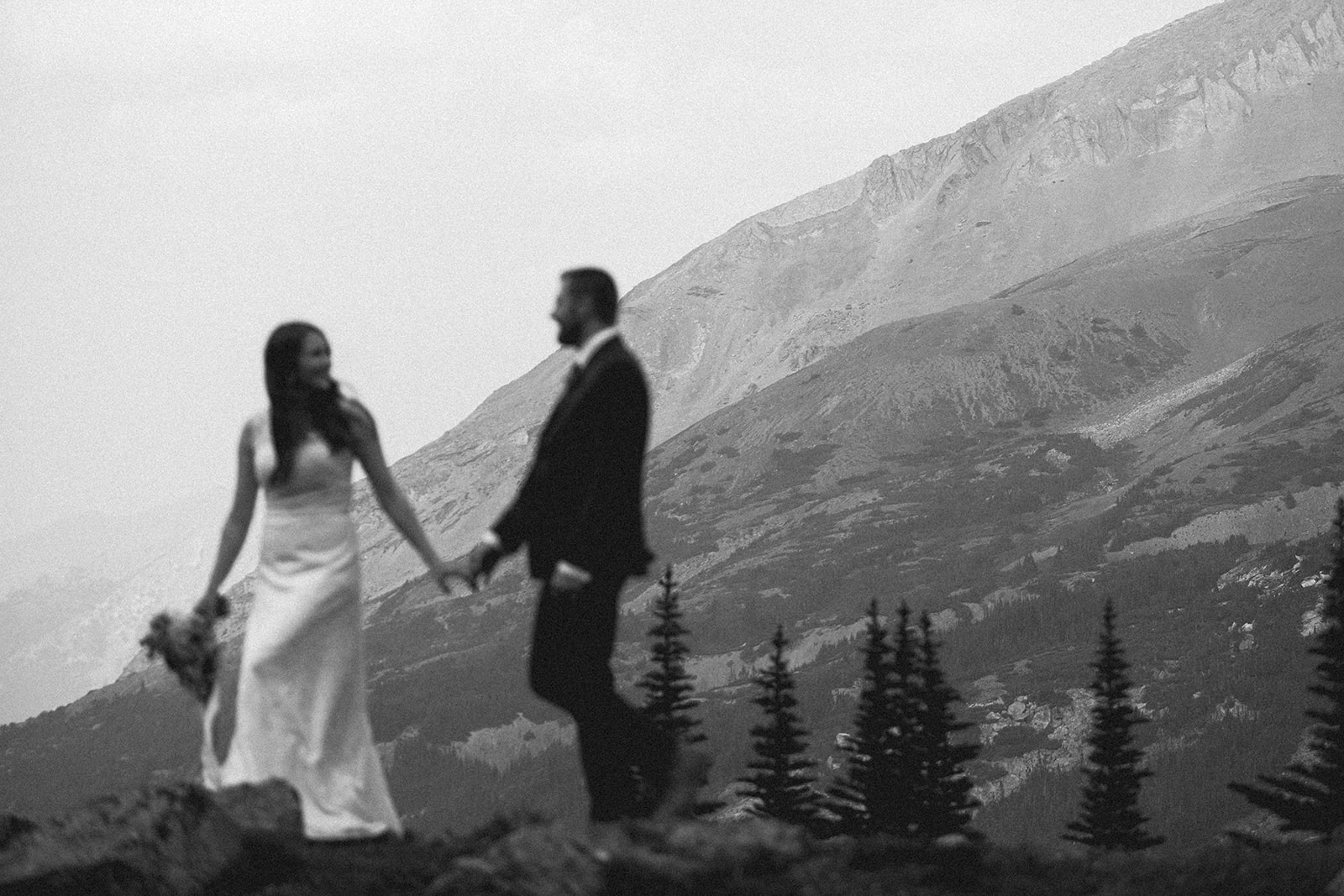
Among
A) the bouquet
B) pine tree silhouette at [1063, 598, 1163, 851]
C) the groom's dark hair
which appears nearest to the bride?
the bouquet

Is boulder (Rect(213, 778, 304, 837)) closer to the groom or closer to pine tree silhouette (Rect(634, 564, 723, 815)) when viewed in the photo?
the groom

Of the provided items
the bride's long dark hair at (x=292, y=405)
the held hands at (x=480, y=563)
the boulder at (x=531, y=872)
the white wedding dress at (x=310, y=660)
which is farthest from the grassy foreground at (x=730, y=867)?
the bride's long dark hair at (x=292, y=405)

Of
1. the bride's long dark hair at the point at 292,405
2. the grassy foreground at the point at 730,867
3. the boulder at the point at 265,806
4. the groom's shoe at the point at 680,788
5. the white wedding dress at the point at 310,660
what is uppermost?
the bride's long dark hair at the point at 292,405

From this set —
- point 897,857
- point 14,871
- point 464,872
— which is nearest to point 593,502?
point 464,872

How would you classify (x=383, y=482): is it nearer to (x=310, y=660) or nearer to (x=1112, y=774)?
(x=310, y=660)

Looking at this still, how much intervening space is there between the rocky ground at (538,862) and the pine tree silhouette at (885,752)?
34.0 m

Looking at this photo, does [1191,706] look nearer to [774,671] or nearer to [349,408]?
[774,671]

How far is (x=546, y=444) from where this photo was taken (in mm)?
9180

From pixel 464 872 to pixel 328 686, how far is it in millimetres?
2103

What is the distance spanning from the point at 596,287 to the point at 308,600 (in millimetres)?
2633

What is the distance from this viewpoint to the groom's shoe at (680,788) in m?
9.20

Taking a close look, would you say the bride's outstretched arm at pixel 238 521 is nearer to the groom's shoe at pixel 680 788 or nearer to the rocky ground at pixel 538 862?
the rocky ground at pixel 538 862

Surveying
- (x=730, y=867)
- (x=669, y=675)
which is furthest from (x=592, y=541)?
(x=669, y=675)

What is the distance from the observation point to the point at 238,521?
34.6ft
